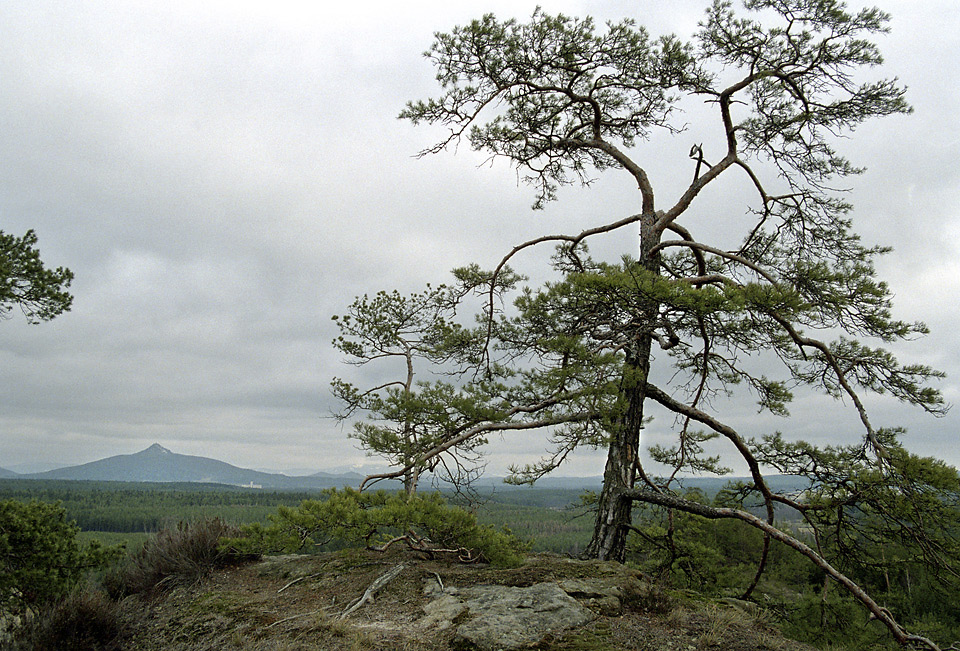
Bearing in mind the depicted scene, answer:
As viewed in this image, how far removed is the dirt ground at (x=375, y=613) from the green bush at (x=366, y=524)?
18.1 inches

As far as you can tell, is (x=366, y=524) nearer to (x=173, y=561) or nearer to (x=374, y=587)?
(x=374, y=587)

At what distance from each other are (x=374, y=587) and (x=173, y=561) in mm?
3225

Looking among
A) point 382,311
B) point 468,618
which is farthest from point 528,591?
point 382,311

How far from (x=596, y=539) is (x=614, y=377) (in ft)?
7.14

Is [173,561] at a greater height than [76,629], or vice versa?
[173,561]

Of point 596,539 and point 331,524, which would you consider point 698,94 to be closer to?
point 596,539

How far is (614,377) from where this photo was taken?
19.7 ft

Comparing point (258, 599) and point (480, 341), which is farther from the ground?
point (480, 341)

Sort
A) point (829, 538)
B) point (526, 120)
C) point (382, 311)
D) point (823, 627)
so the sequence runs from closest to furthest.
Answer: point (823, 627) → point (829, 538) → point (526, 120) → point (382, 311)

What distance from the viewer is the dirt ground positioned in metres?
3.96

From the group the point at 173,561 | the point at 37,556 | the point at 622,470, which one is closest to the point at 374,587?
the point at 173,561

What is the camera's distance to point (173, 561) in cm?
656

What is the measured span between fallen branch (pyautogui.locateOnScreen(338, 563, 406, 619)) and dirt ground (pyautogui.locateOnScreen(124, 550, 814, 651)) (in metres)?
0.05

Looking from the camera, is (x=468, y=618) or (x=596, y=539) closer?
(x=468, y=618)
